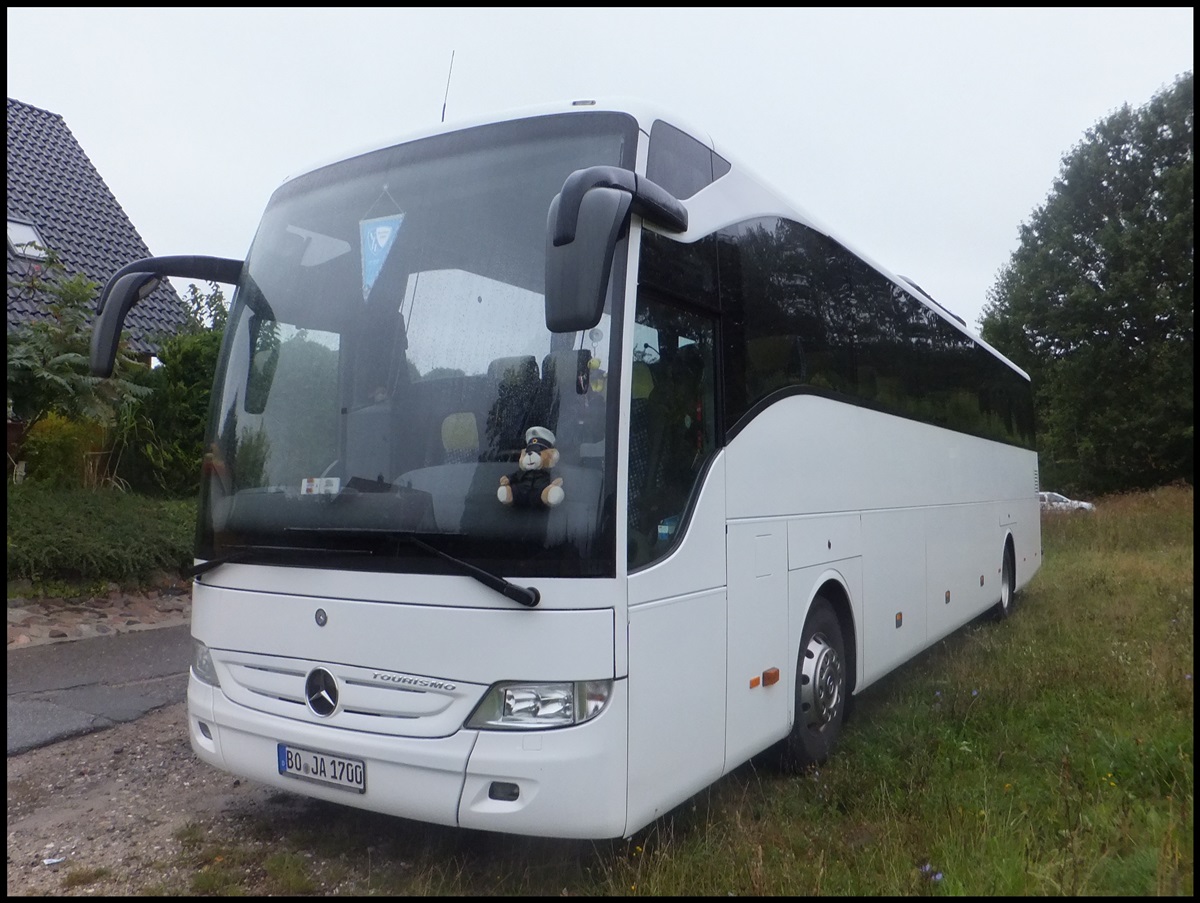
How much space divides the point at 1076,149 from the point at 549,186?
3955cm

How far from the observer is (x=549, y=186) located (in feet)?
14.2

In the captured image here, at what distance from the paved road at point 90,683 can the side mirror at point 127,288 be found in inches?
114

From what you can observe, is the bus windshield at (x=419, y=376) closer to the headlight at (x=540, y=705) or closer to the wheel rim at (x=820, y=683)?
the headlight at (x=540, y=705)

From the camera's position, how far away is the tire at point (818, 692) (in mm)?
5590

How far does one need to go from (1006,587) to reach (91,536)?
10.3m

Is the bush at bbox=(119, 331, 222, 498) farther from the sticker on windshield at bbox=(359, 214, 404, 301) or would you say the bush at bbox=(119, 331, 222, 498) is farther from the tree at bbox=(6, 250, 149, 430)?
the sticker on windshield at bbox=(359, 214, 404, 301)

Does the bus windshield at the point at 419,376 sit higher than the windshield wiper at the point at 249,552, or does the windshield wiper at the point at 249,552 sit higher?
the bus windshield at the point at 419,376

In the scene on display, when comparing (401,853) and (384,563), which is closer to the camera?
(384,563)

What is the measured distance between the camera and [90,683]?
316 inches

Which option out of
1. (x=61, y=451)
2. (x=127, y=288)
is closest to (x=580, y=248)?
(x=127, y=288)

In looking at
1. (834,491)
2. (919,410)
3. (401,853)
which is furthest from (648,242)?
(919,410)

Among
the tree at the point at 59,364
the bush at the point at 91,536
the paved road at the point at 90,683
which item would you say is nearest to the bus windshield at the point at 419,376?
the paved road at the point at 90,683

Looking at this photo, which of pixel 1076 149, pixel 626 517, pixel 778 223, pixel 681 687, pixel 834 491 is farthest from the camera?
pixel 1076 149

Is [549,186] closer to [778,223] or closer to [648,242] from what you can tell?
[648,242]
